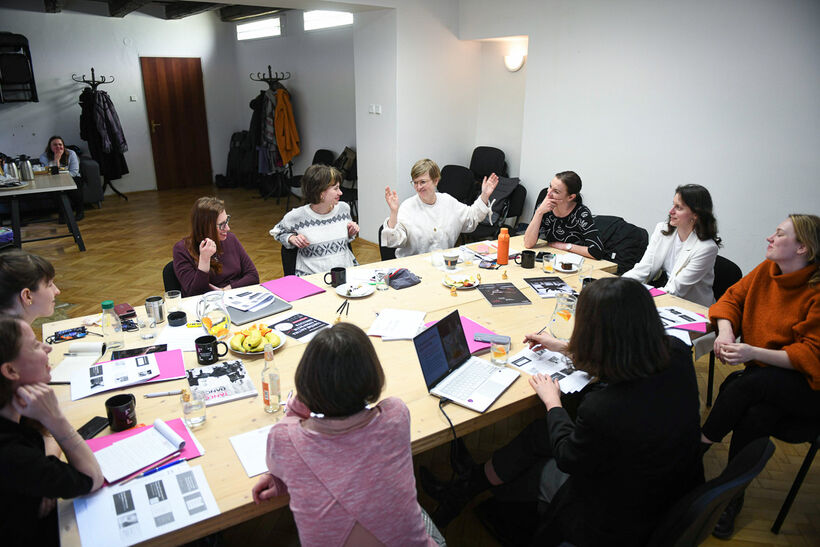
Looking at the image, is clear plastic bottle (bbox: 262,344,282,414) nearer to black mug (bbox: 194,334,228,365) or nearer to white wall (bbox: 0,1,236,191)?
black mug (bbox: 194,334,228,365)

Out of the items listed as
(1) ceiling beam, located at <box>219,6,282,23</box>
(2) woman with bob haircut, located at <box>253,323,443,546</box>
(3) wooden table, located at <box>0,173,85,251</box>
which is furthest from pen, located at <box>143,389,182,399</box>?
(1) ceiling beam, located at <box>219,6,282,23</box>

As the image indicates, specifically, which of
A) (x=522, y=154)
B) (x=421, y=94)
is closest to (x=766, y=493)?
(x=522, y=154)

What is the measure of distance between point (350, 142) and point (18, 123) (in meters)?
5.02

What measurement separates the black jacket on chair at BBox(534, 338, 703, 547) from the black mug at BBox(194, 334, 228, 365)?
4.55 ft

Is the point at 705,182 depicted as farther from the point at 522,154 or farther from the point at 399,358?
the point at 399,358

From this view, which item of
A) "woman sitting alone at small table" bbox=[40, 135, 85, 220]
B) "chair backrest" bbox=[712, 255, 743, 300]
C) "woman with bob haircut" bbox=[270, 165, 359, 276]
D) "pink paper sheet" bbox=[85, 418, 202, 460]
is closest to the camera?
"pink paper sheet" bbox=[85, 418, 202, 460]

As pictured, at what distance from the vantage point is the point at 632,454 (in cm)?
151

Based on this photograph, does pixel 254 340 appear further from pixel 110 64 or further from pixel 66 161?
pixel 110 64

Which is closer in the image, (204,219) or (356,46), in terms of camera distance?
(204,219)

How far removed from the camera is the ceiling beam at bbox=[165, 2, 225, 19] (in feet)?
26.6

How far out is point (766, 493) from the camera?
8.39 feet

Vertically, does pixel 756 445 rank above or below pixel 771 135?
below

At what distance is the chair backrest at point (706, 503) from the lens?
1.36m

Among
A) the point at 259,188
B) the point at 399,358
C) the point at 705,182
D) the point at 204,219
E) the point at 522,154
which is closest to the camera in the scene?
the point at 399,358
